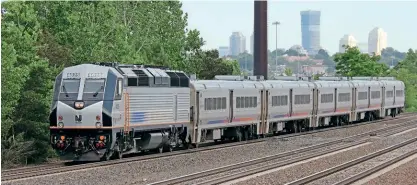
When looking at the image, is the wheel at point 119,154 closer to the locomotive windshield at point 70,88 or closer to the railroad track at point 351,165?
the locomotive windshield at point 70,88

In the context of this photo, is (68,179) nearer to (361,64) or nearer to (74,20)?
(74,20)

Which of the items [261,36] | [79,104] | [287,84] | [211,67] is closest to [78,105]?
[79,104]

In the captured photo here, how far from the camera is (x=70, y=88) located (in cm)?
2589

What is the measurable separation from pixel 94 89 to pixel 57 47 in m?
19.5

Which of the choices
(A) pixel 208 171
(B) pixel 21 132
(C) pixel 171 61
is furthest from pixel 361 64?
(A) pixel 208 171

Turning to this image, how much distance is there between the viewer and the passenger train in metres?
A: 25.3

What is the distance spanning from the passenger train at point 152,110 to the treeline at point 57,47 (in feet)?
14.2

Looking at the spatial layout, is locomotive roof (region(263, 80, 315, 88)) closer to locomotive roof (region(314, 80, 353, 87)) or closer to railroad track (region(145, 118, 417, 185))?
locomotive roof (region(314, 80, 353, 87))

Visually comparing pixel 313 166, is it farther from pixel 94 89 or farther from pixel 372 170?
pixel 94 89

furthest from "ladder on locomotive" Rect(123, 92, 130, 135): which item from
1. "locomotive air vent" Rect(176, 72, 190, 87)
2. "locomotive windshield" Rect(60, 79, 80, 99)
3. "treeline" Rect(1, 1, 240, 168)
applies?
"treeline" Rect(1, 1, 240, 168)

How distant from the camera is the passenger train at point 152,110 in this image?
25.3 m

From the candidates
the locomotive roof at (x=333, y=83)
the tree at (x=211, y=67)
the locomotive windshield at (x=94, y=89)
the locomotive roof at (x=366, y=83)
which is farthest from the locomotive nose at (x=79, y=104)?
the tree at (x=211, y=67)

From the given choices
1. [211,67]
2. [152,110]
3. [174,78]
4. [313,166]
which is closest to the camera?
[313,166]

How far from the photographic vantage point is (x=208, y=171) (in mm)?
22594
